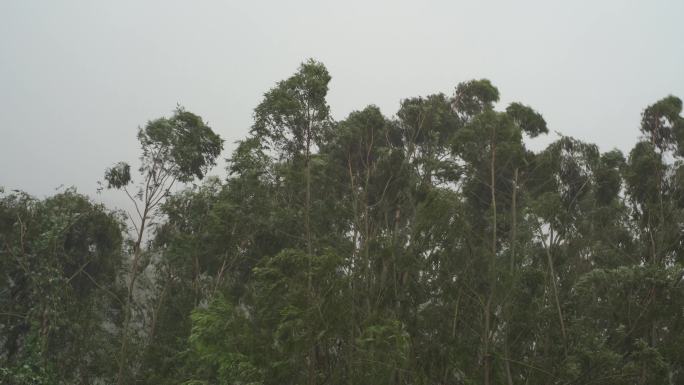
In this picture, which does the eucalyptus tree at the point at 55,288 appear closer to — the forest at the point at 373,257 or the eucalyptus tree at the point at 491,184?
the forest at the point at 373,257

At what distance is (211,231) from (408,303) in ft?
27.0

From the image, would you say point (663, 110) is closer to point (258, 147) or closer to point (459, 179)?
point (459, 179)

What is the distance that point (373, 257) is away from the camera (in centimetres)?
1227

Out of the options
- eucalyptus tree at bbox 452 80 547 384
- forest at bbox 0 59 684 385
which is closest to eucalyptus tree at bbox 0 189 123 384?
forest at bbox 0 59 684 385

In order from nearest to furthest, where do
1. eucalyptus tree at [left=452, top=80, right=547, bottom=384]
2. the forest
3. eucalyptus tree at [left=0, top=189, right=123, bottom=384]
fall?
the forest, eucalyptus tree at [left=452, top=80, right=547, bottom=384], eucalyptus tree at [left=0, top=189, right=123, bottom=384]

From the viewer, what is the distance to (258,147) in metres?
14.6

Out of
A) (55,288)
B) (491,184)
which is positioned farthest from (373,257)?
(55,288)

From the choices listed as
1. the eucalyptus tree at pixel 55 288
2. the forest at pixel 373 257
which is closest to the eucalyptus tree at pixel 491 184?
the forest at pixel 373 257

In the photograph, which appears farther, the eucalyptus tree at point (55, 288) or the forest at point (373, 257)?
the eucalyptus tree at point (55, 288)

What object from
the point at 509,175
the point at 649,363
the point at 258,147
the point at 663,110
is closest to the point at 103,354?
the point at 258,147

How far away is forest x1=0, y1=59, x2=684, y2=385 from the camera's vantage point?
32.4 feet

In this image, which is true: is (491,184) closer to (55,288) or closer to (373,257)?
(373,257)

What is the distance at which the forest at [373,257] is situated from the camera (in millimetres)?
9883

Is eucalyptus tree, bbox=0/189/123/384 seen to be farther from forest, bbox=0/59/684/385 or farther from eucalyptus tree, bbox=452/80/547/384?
eucalyptus tree, bbox=452/80/547/384
